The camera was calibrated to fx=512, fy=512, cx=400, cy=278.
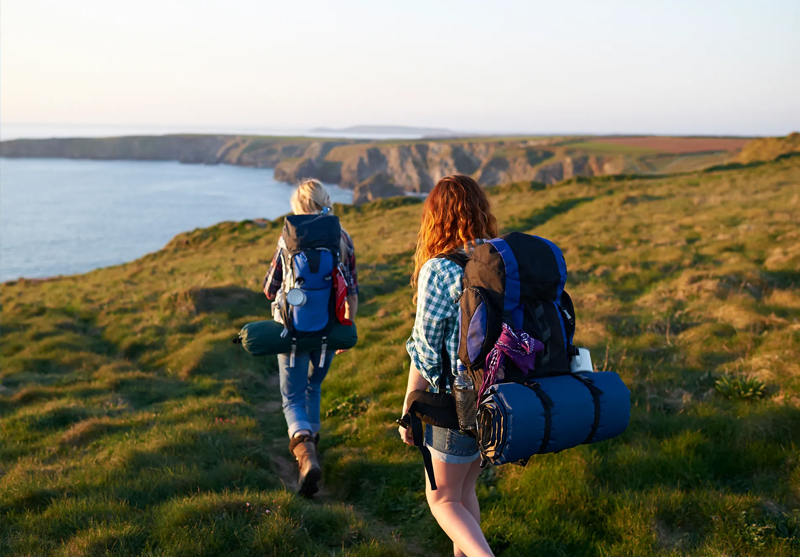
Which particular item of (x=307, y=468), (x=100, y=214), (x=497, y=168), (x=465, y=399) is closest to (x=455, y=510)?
→ (x=465, y=399)

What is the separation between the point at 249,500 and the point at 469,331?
2.71 metres

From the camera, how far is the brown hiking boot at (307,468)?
4.98 meters

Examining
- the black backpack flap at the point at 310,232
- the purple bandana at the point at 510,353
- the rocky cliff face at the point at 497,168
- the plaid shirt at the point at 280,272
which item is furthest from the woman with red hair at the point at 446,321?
the rocky cliff face at the point at 497,168

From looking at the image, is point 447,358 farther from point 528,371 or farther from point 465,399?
point 528,371

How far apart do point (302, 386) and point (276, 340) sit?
2.45ft

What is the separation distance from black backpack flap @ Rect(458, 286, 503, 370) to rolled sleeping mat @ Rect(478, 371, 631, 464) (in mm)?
209

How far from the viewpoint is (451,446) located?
3.04 meters

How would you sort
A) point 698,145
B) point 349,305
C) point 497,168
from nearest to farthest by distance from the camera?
point 349,305 → point 698,145 → point 497,168

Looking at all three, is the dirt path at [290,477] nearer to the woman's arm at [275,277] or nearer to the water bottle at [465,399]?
the water bottle at [465,399]

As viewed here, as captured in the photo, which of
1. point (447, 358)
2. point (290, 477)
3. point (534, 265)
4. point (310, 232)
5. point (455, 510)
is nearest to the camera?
point (534, 265)

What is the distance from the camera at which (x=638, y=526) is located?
3922 mm

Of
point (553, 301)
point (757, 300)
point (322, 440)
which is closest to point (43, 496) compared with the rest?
point (322, 440)

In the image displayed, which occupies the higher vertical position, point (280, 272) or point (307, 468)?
point (280, 272)

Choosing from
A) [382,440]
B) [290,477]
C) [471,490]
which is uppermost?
[471,490]
